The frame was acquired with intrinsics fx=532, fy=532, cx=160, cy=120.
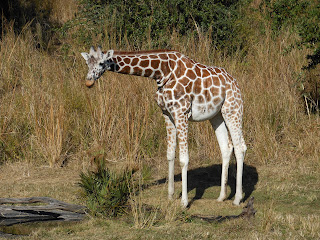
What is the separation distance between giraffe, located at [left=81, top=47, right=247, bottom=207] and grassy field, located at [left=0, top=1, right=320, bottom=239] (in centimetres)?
82

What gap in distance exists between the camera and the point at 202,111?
6594mm

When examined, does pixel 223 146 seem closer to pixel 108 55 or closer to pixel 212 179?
pixel 212 179

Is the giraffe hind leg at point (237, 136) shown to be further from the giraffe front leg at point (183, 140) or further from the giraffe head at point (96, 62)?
the giraffe head at point (96, 62)

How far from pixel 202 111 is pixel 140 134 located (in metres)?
2.78

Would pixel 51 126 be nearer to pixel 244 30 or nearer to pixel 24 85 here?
pixel 24 85

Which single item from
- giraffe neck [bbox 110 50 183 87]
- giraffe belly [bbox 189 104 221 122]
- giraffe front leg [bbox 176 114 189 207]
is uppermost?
giraffe neck [bbox 110 50 183 87]

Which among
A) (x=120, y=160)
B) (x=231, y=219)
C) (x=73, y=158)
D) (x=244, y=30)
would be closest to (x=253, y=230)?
(x=231, y=219)

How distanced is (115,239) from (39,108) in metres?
4.15

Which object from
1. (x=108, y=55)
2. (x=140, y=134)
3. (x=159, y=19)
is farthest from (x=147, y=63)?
(x=159, y=19)

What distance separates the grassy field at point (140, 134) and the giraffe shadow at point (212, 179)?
0.05ft

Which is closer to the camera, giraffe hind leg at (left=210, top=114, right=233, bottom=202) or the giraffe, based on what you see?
the giraffe

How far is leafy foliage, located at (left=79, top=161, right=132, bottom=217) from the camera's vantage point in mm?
6164

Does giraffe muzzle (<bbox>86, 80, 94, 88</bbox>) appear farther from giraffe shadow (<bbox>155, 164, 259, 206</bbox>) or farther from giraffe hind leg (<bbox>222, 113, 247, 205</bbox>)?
giraffe shadow (<bbox>155, 164, 259, 206</bbox>)

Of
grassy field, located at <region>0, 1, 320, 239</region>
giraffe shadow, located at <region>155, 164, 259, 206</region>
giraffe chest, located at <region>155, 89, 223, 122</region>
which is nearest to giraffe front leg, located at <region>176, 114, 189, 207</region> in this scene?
giraffe chest, located at <region>155, 89, 223, 122</region>
